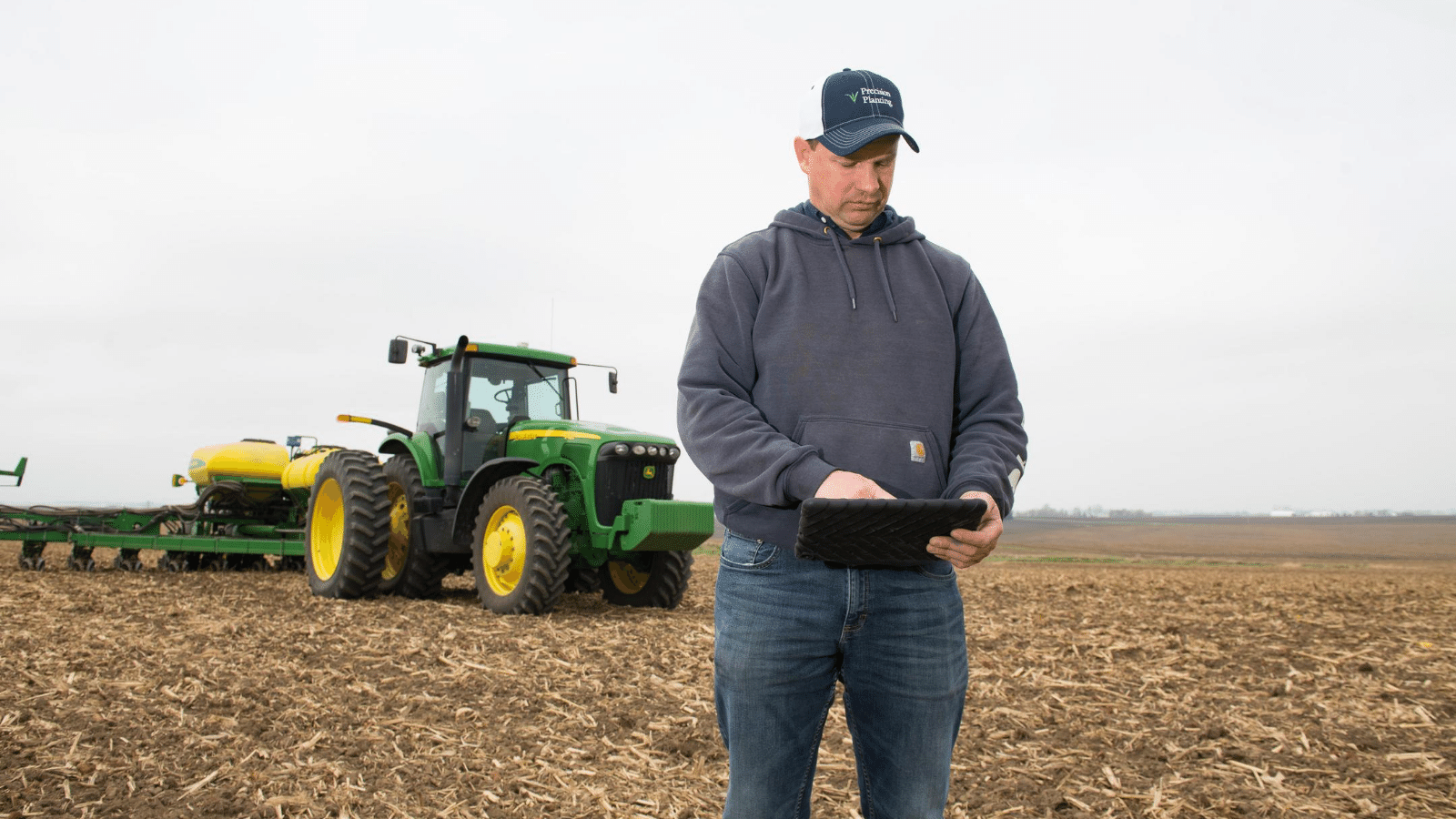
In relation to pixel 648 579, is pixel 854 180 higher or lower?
higher

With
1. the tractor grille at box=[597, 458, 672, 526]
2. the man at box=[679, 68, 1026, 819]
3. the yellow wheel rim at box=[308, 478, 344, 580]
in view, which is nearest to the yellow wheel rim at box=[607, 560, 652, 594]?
the tractor grille at box=[597, 458, 672, 526]

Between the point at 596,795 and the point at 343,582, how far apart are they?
5749mm

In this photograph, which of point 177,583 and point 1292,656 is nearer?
point 1292,656

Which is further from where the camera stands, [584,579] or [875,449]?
[584,579]

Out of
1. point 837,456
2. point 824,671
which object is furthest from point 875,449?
point 824,671

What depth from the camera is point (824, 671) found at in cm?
191

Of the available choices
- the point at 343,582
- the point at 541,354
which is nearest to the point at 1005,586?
the point at 541,354

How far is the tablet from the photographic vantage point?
5.62ft

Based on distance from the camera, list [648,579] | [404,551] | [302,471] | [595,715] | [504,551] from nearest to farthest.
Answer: [595,715], [504,551], [648,579], [404,551], [302,471]

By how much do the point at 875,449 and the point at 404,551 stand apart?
8.06m

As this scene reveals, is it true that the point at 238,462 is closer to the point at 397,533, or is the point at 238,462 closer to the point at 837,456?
the point at 397,533

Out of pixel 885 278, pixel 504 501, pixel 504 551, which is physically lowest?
pixel 504 551

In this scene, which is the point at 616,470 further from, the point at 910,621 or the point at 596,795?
the point at 910,621

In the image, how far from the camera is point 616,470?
805 centimetres
